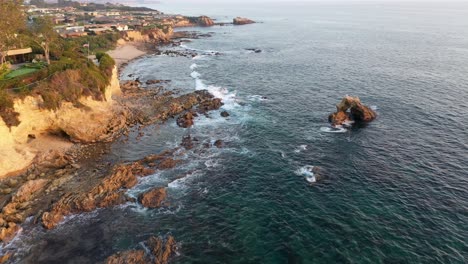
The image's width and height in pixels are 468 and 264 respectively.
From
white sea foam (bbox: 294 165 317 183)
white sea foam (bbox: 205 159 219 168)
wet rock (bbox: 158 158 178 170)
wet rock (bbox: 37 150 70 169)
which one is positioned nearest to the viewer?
white sea foam (bbox: 294 165 317 183)

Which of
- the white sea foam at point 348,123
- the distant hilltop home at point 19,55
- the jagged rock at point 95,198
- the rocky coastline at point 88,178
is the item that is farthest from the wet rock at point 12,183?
the white sea foam at point 348,123

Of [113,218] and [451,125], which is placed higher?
[451,125]

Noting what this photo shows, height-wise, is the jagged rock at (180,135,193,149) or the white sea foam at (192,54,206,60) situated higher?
the white sea foam at (192,54,206,60)

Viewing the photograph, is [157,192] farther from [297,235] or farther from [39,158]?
[39,158]

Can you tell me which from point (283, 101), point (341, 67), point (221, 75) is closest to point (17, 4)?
point (221, 75)

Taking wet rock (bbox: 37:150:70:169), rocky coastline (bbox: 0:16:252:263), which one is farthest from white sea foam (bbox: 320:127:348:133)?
wet rock (bbox: 37:150:70:169)

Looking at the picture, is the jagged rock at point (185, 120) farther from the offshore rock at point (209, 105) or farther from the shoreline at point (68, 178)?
the offshore rock at point (209, 105)

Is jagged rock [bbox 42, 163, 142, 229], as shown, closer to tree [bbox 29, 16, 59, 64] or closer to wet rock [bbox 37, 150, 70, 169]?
wet rock [bbox 37, 150, 70, 169]
